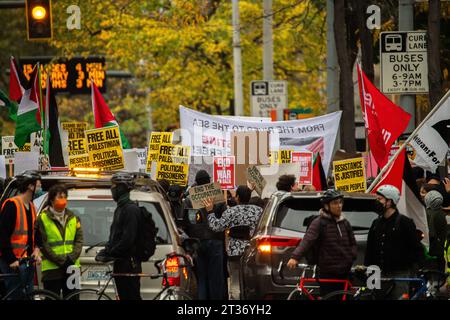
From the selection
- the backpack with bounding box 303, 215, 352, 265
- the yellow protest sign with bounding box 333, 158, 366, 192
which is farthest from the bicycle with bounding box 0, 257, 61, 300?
the yellow protest sign with bounding box 333, 158, 366, 192

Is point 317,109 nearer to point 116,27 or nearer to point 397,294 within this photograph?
point 116,27

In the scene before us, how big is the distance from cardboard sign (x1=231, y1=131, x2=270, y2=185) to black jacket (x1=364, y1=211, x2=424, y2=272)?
8242mm

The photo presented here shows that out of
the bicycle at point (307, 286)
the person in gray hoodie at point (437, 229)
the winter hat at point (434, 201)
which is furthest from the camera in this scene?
the winter hat at point (434, 201)

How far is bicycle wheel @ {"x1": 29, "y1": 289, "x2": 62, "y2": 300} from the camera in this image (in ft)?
40.7

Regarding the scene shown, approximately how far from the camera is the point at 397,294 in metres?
12.8

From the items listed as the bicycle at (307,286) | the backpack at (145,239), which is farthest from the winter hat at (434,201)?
the backpack at (145,239)

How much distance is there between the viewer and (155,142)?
2262 centimetres

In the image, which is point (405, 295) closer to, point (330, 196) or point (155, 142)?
point (330, 196)

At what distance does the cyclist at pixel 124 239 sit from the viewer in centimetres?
1288

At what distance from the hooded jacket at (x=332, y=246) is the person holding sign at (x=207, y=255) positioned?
3466 mm

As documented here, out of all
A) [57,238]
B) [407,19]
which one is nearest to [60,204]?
[57,238]

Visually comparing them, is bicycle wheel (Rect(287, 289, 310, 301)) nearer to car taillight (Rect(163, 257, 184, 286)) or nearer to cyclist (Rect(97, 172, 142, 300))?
car taillight (Rect(163, 257, 184, 286))

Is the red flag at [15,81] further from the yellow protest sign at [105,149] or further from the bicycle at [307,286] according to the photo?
the bicycle at [307,286]
